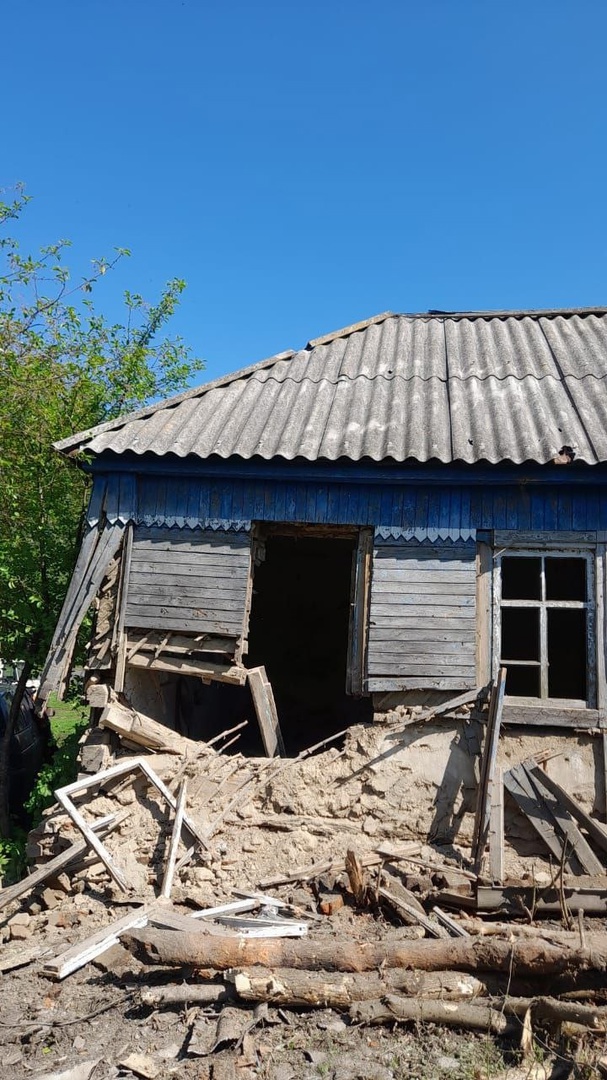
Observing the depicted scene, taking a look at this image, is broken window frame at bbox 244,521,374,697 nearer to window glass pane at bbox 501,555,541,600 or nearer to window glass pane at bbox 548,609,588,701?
window glass pane at bbox 501,555,541,600

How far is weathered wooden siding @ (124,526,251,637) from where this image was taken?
23.4ft

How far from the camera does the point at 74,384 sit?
9.91 meters

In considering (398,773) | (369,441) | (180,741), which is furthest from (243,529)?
(398,773)

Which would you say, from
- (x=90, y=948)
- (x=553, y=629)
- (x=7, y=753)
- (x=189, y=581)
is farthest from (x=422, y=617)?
(x=7, y=753)

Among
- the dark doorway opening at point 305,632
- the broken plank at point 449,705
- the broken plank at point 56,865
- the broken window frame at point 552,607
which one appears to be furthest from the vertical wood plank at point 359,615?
the dark doorway opening at point 305,632

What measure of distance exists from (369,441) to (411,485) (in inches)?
26.1

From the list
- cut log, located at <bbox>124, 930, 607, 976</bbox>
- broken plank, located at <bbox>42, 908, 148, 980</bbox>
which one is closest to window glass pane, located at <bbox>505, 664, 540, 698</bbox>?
cut log, located at <bbox>124, 930, 607, 976</bbox>

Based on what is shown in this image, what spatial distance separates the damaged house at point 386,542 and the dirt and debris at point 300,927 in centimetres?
22

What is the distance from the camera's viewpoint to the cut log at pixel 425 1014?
4012 mm

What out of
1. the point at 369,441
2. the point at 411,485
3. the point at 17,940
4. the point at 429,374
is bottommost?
the point at 17,940

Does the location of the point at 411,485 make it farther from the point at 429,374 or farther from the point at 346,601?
the point at 346,601

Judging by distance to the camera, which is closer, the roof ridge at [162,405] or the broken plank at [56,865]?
the broken plank at [56,865]

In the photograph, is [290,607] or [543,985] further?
[290,607]

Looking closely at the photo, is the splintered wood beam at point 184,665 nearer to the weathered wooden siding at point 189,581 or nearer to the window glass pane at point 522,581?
the weathered wooden siding at point 189,581
